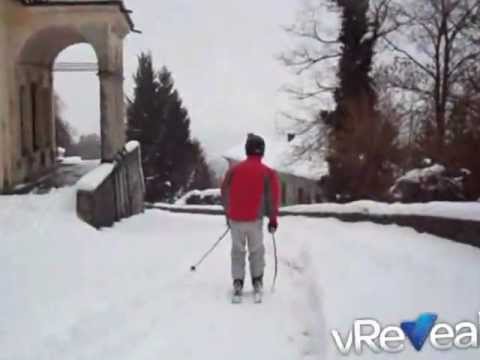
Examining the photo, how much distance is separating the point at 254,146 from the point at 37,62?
1229cm

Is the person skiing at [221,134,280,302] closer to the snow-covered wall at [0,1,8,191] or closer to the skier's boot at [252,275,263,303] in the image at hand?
the skier's boot at [252,275,263,303]

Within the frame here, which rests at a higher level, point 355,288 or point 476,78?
point 476,78

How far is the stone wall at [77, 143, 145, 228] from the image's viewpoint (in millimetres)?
12650

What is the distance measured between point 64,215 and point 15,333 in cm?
632

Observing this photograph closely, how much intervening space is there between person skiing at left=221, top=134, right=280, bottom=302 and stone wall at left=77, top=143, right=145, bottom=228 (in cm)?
541

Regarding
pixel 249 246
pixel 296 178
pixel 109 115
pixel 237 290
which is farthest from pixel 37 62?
pixel 296 178

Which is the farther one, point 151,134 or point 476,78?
point 151,134

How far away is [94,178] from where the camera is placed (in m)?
13.7

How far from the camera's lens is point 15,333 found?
6.15 metres

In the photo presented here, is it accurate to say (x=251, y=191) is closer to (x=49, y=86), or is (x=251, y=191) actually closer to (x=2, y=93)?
(x=2, y=93)

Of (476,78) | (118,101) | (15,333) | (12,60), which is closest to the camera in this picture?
(15,333)

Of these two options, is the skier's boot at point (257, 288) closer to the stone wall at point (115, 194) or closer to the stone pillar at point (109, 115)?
the stone wall at point (115, 194)

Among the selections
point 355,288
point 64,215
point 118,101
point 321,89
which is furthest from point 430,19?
point 355,288

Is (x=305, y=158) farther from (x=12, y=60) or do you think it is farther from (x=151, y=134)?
(x=12, y=60)
